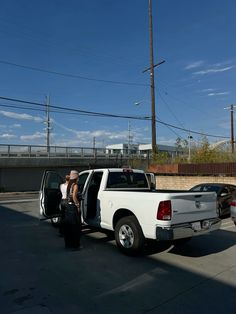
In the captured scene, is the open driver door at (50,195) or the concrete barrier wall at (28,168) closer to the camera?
the open driver door at (50,195)

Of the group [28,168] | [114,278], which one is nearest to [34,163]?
[28,168]

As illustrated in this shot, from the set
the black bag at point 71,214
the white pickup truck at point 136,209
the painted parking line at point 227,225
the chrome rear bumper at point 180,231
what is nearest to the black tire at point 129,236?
the white pickup truck at point 136,209

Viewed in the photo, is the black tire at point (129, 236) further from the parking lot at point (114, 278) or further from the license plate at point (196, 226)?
the license plate at point (196, 226)

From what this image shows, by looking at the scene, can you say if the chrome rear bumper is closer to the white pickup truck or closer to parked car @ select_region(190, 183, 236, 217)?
the white pickup truck

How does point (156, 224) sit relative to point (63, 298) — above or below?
above

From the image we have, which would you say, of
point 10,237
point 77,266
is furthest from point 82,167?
point 77,266

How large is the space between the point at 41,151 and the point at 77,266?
117 ft

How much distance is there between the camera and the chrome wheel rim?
24.6 feet

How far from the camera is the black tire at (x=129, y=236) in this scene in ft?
23.9

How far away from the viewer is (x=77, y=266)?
6699 mm

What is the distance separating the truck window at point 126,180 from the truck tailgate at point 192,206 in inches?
94.9

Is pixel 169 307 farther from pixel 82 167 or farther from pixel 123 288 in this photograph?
pixel 82 167

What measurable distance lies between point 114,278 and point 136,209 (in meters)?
1.81

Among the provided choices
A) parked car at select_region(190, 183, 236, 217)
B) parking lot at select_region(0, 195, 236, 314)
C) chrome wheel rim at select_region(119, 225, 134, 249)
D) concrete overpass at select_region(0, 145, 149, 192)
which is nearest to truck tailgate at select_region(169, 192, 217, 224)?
parking lot at select_region(0, 195, 236, 314)
